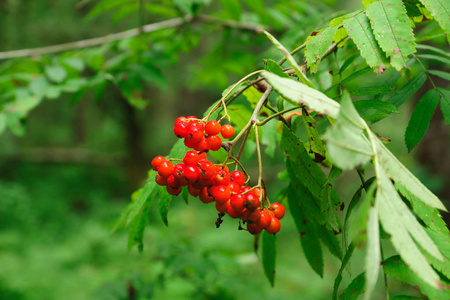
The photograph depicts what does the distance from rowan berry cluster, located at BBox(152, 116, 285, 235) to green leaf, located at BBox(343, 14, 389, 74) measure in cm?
35

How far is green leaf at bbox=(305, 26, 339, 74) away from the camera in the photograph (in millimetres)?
798

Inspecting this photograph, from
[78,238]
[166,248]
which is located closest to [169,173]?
[166,248]

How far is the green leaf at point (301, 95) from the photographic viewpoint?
1.89ft

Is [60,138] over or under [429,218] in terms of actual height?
under

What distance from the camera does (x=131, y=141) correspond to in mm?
8266

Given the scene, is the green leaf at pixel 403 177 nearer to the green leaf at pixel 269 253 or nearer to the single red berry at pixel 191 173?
the single red berry at pixel 191 173

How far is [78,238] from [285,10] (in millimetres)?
5519

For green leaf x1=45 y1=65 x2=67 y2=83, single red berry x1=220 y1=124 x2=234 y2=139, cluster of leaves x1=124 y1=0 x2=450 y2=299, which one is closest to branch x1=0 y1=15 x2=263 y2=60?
green leaf x1=45 y1=65 x2=67 y2=83

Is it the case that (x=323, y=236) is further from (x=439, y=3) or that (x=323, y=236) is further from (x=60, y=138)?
(x=60, y=138)

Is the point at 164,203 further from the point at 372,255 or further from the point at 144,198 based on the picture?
the point at 372,255

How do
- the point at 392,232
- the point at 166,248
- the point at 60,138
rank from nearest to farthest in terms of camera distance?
the point at 392,232 → the point at 166,248 → the point at 60,138

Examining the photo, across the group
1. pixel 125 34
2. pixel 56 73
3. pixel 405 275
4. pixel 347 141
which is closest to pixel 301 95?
pixel 347 141

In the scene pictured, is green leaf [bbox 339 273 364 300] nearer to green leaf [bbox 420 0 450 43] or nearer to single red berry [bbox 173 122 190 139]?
single red berry [bbox 173 122 190 139]

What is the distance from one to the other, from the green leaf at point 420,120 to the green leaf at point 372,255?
0.51 m
